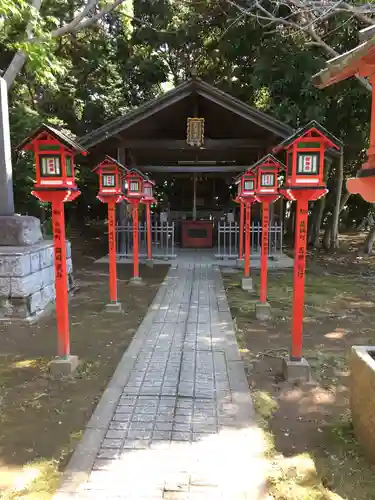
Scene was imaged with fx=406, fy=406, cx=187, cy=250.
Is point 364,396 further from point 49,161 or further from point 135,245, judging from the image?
point 135,245

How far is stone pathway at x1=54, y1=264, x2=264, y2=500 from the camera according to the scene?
2.90 meters

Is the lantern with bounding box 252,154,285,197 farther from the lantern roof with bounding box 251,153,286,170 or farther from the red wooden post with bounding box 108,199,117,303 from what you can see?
the red wooden post with bounding box 108,199,117,303

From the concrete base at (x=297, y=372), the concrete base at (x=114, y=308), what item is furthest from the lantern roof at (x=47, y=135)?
→ the concrete base at (x=297, y=372)

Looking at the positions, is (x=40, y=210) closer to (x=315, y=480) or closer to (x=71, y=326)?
(x=71, y=326)

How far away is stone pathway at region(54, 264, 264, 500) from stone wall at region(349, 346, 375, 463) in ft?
2.71

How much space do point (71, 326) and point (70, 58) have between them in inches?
645

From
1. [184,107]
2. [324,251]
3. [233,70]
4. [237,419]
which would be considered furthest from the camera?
[233,70]

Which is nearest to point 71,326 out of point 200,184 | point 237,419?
point 237,419

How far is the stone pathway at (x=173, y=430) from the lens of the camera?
2902mm

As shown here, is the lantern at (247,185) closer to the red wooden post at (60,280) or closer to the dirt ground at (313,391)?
the dirt ground at (313,391)

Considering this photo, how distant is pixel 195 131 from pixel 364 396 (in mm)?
11522

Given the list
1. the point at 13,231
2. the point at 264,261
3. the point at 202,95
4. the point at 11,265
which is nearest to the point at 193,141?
the point at 202,95

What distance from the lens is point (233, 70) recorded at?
18.5 metres

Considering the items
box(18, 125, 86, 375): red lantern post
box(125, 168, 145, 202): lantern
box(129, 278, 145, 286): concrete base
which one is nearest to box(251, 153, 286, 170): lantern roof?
box(125, 168, 145, 202): lantern
